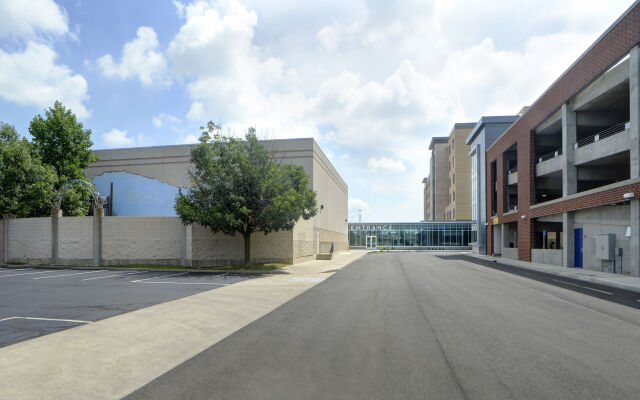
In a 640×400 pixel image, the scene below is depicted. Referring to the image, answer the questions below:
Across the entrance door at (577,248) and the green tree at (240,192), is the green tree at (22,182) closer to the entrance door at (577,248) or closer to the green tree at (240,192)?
the green tree at (240,192)

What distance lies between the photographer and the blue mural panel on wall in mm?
41594

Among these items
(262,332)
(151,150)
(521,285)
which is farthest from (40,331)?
(151,150)

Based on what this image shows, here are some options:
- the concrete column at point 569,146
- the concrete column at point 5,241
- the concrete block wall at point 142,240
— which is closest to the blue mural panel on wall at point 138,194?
the concrete column at point 5,241

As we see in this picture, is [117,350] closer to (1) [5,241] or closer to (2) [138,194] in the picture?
(1) [5,241]

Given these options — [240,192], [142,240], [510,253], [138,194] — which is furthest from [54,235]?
[510,253]

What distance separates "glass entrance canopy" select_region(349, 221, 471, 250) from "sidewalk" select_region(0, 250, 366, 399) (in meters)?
65.7

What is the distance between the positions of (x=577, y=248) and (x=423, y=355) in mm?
25882

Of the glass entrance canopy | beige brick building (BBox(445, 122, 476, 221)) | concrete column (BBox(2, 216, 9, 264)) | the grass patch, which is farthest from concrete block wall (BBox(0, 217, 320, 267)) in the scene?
beige brick building (BBox(445, 122, 476, 221))

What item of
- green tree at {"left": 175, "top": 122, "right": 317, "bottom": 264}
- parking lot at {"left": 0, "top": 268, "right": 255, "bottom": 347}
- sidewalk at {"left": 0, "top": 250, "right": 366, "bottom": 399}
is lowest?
parking lot at {"left": 0, "top": 268, "right": 255, "bottom": 347}

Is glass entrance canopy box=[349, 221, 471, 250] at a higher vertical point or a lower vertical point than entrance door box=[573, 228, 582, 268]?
lower

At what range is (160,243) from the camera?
88.4 ft

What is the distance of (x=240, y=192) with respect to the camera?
2305cm

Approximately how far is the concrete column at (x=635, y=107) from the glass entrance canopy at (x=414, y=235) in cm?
5297

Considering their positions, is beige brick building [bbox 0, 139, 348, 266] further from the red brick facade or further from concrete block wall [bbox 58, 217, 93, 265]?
the red brick facade
